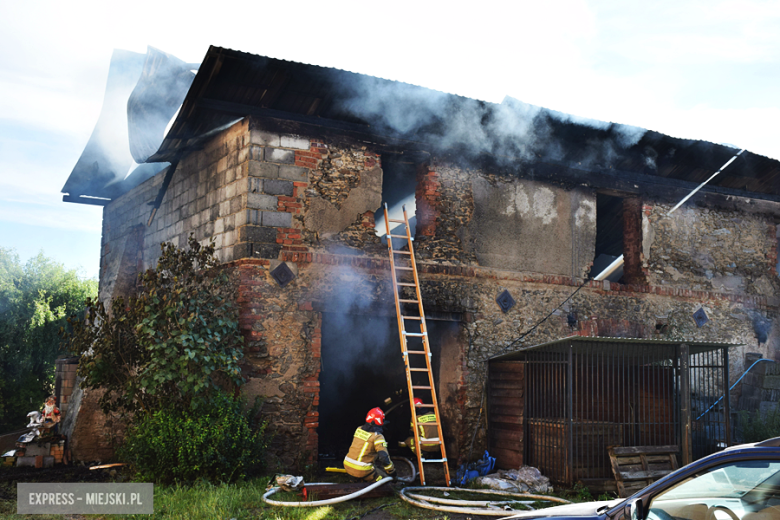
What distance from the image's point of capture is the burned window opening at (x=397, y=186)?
31.7 ft

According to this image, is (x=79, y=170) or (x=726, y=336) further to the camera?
(x=79, y=170)

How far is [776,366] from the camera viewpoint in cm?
1059

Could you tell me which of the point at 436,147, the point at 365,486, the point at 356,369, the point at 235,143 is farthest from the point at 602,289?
the point at 235,143

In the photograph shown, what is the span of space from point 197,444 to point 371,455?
1.99 metres

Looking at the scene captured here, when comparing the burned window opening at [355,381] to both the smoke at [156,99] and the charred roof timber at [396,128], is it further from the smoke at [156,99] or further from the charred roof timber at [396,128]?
the smoke at [156,99]

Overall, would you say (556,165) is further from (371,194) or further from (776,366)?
(776,366)

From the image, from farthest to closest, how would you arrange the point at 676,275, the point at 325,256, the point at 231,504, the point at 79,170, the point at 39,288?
the point at 39,288 → the point at 79,170 → the point at 676,275 → the point at 325,256 → the point at 231,504

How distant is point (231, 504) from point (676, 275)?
839cm

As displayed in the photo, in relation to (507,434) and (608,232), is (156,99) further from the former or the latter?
(608,232)

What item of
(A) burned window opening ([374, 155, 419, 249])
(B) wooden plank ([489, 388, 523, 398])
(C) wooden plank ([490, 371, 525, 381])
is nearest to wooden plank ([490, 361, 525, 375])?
(C) wooden plank ([490, 371, 525, 381])

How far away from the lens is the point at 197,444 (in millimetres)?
7059

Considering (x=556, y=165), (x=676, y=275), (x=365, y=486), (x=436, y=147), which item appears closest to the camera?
(x=365, y=486)

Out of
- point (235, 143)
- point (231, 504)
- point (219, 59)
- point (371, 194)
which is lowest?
point (231, 504)

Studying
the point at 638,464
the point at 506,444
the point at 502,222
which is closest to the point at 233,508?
the point at 506,444
